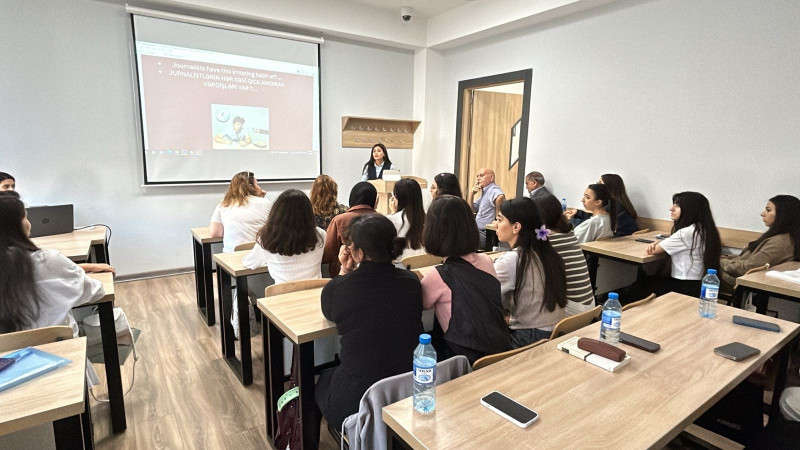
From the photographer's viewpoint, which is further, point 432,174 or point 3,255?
point 432,174

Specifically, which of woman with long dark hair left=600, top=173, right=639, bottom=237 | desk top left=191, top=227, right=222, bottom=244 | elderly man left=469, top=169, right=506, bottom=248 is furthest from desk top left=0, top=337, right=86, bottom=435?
woman with long dark hair left=600, top=173, right=639, bottom=237

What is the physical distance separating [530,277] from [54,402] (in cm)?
174

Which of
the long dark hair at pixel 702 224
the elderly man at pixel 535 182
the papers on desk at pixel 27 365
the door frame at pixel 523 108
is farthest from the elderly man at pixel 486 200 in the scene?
the papers on desk at pixel 27 365

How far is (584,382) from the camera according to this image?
1.35 meters

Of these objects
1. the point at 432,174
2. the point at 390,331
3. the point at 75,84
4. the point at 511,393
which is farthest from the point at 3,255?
the point at 432,174

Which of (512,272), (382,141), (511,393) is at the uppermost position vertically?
(382,141)

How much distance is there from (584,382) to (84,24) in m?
5.04

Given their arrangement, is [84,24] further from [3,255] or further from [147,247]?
[3,255]

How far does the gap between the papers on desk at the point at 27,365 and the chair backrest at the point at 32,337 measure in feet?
0.36

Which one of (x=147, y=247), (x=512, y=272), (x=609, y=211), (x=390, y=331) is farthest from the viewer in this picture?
(x=147, y=247)

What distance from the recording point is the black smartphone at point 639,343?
1.57m

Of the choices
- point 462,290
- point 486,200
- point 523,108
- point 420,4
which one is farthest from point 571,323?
point 420,4

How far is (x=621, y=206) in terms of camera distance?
409 cm

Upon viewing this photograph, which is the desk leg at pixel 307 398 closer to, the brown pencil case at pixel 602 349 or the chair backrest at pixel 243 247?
the brown pencil case at pixel 602 349
